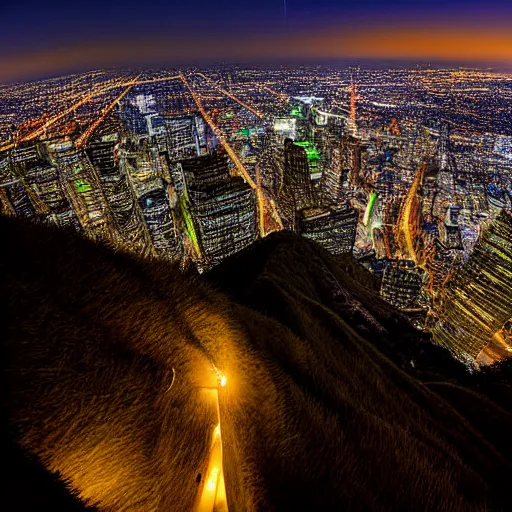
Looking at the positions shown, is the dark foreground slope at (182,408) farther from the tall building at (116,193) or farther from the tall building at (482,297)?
the tall building at (116,193)

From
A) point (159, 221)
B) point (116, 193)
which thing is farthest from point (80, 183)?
point (159, 221)

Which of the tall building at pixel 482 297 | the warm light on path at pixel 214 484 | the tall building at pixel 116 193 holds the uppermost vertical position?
the warm light on path at pixel 214 484

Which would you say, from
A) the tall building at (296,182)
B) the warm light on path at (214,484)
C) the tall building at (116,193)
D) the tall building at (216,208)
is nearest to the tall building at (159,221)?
the tall building at (116,193)

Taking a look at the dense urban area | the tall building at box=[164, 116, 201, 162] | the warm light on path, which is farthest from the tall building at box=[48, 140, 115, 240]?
the warm light on path

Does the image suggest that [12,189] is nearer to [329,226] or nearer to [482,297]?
[329,226]

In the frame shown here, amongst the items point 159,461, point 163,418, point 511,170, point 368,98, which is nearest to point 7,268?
point 163,418

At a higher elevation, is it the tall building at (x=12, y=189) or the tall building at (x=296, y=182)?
the tall building at (x=12, y=189)

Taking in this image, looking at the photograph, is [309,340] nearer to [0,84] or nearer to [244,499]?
[244,499]

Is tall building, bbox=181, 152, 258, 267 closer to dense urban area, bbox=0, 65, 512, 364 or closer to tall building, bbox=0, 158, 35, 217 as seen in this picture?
dense urban area, bbox=0, 65, 512, 364
